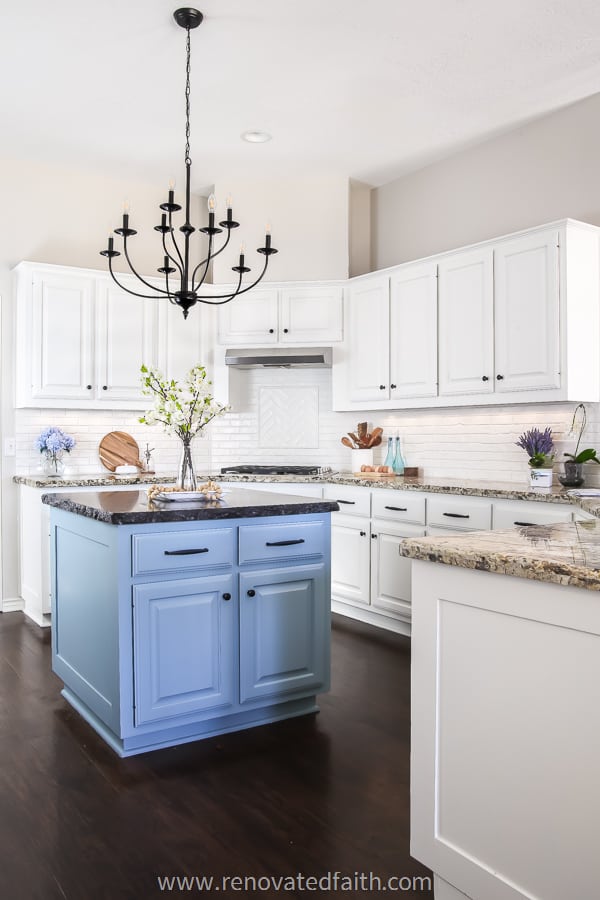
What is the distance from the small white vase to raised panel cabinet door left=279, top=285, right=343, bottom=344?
0.84m

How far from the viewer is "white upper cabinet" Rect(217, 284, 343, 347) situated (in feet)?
17.4

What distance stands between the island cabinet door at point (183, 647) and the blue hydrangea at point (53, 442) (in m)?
2.58

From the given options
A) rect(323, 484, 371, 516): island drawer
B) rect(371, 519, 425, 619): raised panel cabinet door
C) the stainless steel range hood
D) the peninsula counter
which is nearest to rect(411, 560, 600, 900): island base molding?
the peninsula counter

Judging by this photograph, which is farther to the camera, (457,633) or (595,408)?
(595,408)

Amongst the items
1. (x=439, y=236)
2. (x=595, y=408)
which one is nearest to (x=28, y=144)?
(x=439, y=236)

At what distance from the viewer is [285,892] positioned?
187cm

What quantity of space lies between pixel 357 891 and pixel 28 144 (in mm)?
4808

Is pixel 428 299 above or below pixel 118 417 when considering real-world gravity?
above

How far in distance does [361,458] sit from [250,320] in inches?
52.3

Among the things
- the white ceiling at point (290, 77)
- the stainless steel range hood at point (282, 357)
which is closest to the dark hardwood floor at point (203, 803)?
the stainless steel range hood at point (282, 357)

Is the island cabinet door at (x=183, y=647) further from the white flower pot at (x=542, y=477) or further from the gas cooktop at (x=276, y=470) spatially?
the gas cooktop at (x=276, y=470)

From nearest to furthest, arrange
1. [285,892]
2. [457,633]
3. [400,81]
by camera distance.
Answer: [457,633] < [285,892] < [400,81]

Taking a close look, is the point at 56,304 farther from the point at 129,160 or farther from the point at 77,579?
the point at 77,579

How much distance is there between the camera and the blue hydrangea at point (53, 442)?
4965mm
